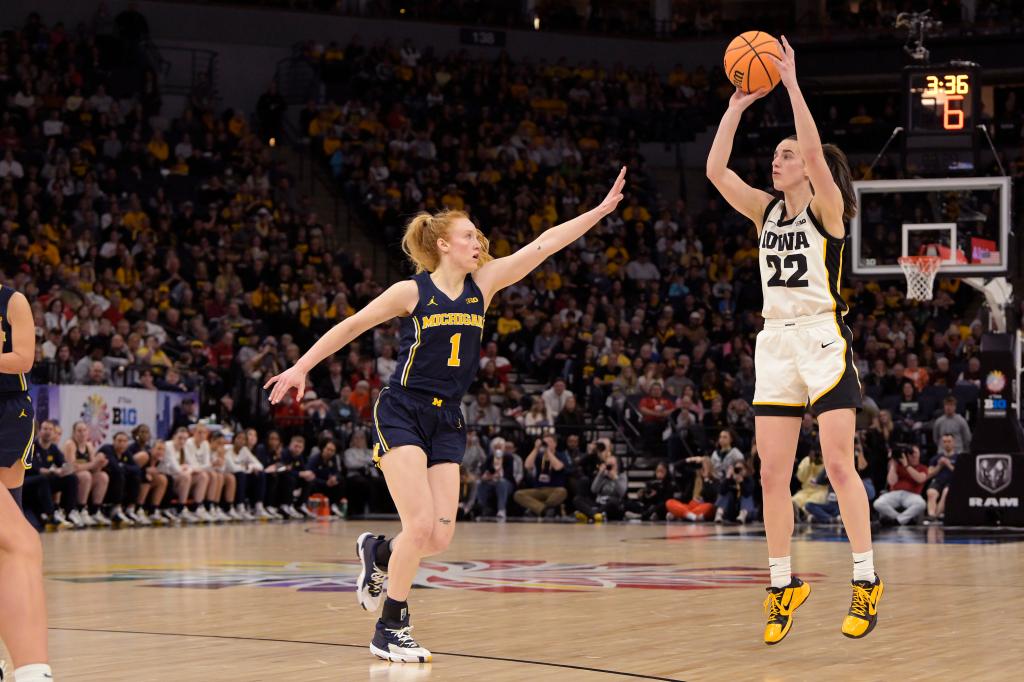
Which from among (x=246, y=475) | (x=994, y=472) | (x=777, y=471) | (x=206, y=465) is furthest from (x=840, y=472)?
(x=246, y=475)

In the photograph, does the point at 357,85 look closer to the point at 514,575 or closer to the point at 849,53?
the point at 849,53

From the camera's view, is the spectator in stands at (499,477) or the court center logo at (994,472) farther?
the spectator in stands at (499,477)

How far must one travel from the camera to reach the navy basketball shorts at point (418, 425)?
22.3 ft

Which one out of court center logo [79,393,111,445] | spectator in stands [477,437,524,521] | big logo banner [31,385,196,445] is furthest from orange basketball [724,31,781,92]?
spectator in stands [477,437,524,521]

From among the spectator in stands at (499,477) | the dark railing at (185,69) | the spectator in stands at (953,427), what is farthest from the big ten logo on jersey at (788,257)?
the dark railing at (185,69)

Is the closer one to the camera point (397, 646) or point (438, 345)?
point (397, 646)

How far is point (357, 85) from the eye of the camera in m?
30.6

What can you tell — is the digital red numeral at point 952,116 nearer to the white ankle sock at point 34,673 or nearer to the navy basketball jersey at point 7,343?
the navy basketball jersey at point 7,343

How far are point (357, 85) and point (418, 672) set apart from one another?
25.4 metres

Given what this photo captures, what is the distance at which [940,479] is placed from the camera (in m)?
18.9

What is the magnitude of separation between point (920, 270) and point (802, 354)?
1134 cm

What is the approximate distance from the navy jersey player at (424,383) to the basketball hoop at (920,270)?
11318 mm

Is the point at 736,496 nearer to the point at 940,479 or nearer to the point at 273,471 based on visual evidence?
the point at 940,479

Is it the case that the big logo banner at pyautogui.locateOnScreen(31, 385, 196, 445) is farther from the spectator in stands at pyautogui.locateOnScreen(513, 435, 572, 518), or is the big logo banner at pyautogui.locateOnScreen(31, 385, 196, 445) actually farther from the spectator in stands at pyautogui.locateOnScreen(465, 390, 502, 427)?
the spectator in stands at pyautogui.locateOnScreen(513, 435, 572, 518)
